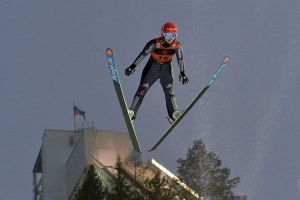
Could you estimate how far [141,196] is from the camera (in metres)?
48.8

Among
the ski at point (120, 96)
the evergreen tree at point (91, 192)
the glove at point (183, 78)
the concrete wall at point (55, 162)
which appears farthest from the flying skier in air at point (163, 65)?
the concrete wall at point (55, 162)

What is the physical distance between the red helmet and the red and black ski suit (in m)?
0.34

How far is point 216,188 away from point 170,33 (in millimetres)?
42006

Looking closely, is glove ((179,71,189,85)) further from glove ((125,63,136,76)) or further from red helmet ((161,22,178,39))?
red helmet ((161,22,178,39))

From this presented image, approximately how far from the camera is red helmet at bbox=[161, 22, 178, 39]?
90.1ft

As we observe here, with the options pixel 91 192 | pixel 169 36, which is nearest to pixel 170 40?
pixel 169 36

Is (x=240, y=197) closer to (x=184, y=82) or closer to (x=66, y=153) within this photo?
(x=66, y=153)

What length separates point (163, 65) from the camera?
95.6ft

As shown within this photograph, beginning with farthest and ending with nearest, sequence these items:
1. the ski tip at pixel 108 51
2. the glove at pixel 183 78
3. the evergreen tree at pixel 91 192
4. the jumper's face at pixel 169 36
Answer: the evergreen tree at pixel 91 192
the glove at pixel 183 78
the jumper's face at pixel 169 36
the ski tip at pixel 108 51

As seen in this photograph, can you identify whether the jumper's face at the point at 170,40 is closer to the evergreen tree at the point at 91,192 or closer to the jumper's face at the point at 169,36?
the jumper's face at the point at 169,36

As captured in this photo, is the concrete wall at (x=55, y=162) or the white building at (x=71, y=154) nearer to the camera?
the white building at (x=71, y=154)

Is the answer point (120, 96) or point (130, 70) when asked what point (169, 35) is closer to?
point (130, 70)

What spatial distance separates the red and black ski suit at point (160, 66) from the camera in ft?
92.5

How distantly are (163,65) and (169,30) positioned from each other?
73.5 inches
